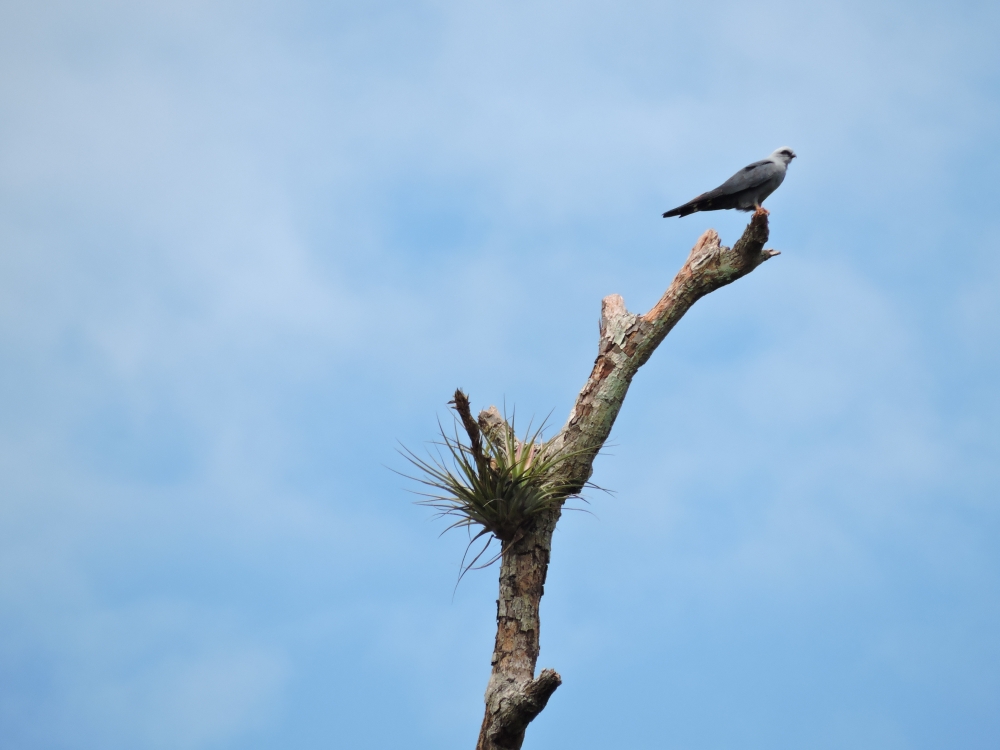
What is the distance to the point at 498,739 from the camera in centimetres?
571

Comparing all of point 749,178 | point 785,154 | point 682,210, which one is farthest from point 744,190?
point 785,154

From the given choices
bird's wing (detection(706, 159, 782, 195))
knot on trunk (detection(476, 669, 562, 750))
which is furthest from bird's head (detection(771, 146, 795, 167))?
knot on trunk (detection(476, 669, 562, 750))

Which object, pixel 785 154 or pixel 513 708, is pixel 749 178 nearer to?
pixel 785 154

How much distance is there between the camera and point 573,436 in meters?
6.73

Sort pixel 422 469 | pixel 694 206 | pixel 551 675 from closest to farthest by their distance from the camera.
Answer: pixel 551 675 < pixel 422 469 < pixel 694 206

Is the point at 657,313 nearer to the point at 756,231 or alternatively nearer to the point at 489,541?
the point at 756,231

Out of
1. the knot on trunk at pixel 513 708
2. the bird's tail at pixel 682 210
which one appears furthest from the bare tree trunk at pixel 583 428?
the bird's tail at pixel 682 210

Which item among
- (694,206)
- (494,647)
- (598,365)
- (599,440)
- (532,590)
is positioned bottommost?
(494,647)

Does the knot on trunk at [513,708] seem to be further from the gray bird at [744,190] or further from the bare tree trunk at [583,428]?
the gray bird at [744,190]

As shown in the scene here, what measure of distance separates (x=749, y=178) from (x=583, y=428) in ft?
10.00

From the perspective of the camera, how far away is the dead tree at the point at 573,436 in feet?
18.9

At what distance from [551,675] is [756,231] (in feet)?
12.5

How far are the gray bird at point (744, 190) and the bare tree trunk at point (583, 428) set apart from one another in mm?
909

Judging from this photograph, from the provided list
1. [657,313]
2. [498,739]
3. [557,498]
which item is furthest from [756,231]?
[498,739]
